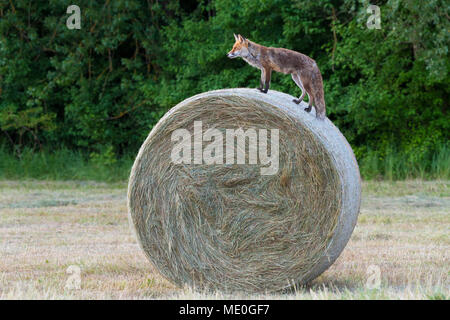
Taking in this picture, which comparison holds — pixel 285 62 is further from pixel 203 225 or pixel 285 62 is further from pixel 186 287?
pixel 186 287

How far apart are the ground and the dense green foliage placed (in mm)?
2148

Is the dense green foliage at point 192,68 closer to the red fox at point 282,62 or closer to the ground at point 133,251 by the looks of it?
the ground at point 133,251

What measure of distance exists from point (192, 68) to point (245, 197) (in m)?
10.4

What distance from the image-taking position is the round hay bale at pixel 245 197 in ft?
18.4

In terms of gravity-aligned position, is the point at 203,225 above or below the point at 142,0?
below

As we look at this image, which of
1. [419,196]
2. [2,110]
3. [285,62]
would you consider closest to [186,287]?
[285,62]

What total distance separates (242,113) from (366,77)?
1013 cm

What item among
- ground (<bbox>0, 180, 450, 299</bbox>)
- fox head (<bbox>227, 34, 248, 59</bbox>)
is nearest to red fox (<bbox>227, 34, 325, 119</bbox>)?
fox head (<bbox>227, 34, 248, 59</bbox>)

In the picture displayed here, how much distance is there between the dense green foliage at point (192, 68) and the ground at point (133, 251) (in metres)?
2.15

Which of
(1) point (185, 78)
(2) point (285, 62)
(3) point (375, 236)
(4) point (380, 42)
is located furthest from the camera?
(1) point (185, 78)

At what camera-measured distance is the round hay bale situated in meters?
5.61

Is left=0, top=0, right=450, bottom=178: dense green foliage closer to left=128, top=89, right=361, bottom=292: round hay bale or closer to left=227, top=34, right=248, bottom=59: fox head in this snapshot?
left=128, top=89, right=361, bottom=292: round hay bale

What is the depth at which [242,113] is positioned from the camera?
228 inches

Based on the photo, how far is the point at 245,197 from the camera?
19.3ft
